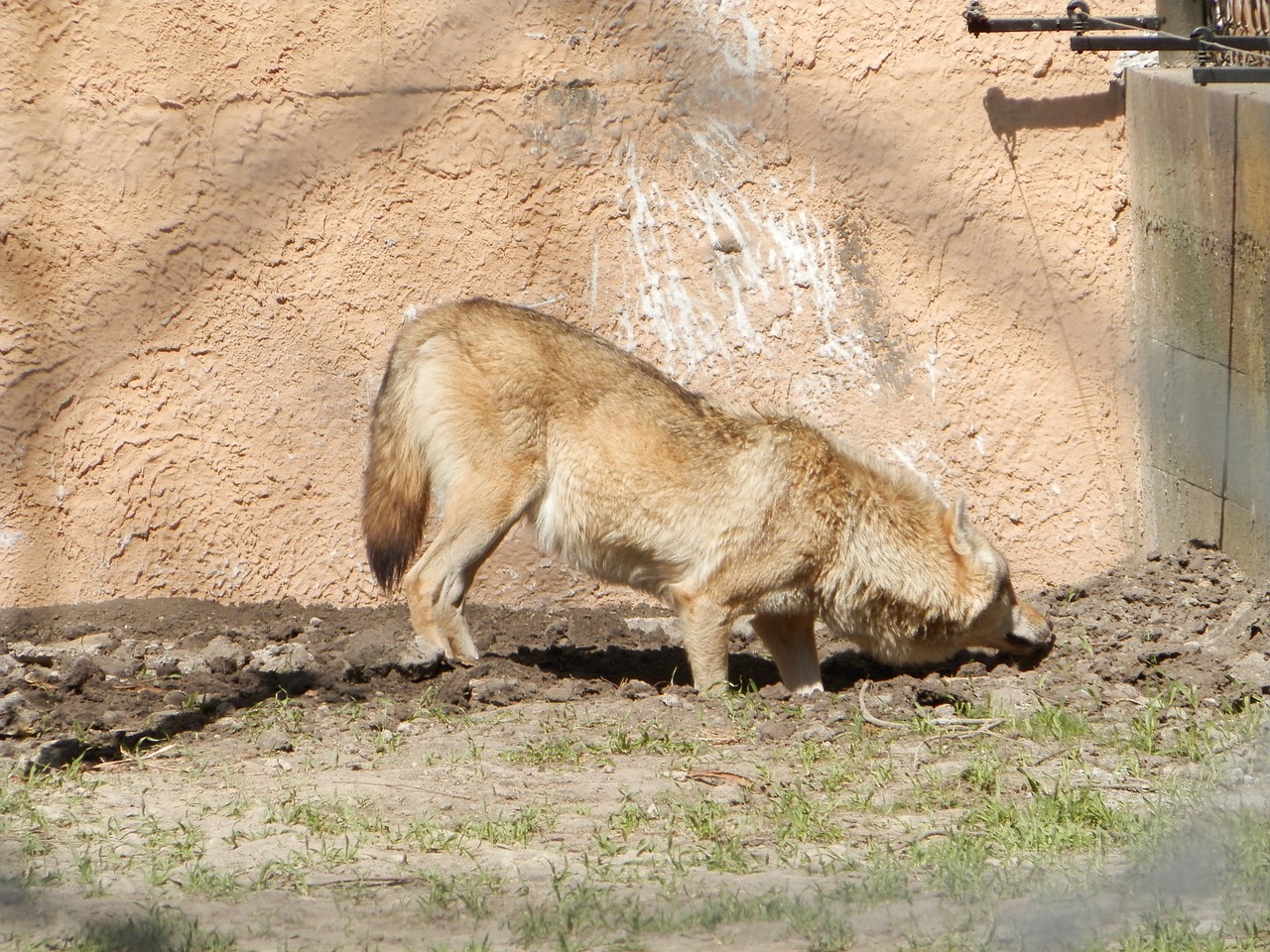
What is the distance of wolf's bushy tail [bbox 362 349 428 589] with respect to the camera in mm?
6285

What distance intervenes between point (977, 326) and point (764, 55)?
5.40 ft

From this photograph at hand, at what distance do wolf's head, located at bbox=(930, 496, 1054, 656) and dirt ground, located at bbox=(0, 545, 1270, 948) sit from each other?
15 centimetres

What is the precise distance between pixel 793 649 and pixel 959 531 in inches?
33.1

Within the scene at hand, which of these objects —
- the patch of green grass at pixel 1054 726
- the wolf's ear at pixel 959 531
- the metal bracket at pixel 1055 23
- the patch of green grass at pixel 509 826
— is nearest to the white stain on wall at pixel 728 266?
the metal bracket at pixel 1055 23

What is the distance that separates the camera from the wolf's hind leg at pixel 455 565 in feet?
20.2

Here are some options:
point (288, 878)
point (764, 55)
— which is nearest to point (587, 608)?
point (764, 55)

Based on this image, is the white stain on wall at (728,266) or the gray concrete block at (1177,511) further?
the white stain on wall at (728,266)

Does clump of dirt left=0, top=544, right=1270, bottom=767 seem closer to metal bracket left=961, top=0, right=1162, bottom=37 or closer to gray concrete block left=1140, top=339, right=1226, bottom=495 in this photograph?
gray concrete block left=1140, top=339, right=1226, bottom=495

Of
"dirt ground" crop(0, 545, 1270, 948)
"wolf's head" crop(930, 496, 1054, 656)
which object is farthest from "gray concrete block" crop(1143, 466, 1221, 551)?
"wolf's head" crop(930, 496, 1054, 656)

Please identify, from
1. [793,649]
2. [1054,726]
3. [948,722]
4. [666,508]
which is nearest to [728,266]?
[666,508]

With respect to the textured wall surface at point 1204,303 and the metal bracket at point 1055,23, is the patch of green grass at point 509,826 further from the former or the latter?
the metal bracket at point 1055,23

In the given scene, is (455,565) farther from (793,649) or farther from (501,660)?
(793,649)

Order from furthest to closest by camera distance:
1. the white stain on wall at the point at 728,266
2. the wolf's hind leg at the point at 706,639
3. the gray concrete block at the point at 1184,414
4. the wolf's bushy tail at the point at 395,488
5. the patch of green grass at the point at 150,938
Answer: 1. the white stain on wall at the point at 728,266
2. the gray concrete block at the point at 1184,414
3. the wolf's bushy tail at the point at 395,488
4. the wolf's hind leg at the point at 706,639
5. the patch of green grass at the point at 150,938

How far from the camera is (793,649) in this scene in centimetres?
629
